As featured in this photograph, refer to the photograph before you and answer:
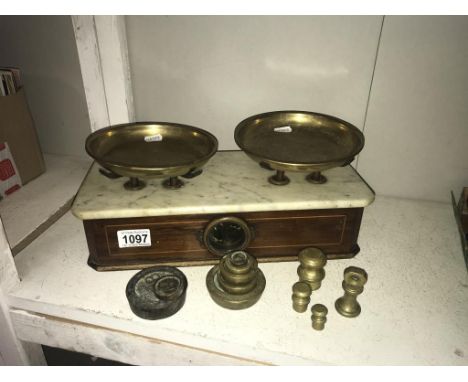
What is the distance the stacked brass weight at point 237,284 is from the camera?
1078 millimetres

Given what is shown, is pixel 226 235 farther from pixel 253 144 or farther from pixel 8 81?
pixel 8 81

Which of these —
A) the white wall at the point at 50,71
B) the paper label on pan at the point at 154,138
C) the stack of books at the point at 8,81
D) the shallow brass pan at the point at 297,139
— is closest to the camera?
the shallow brass pan at the point at 297,139

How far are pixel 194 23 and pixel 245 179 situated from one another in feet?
2.22

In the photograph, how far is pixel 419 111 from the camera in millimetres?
1515

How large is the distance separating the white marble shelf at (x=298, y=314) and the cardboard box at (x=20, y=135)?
16.7 inches

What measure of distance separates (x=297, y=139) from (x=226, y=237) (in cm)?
44

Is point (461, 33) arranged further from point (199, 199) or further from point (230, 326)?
point (230, 326)

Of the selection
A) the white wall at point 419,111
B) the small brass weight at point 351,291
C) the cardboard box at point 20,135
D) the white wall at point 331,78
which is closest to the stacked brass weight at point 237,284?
the small brass weight at point 351,291

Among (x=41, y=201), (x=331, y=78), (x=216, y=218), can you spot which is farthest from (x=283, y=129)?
(x=41, y=201)

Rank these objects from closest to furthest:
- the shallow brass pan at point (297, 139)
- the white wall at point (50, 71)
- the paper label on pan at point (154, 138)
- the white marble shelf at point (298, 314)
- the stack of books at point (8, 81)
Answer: the white marble shelf at point (298, 314), the shallow brass pan at point (297, 139), the paper label on pan at point (154, 138), the stack of books at point (8, 81), the white wall at point (50, 71)

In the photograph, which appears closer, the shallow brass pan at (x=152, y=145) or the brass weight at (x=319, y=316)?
the brass weight at (x=319, y=316)

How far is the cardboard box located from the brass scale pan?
50 cm

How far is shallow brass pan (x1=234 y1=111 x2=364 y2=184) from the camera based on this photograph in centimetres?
114

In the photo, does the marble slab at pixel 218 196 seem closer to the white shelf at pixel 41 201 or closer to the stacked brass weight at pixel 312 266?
the stacked brass weight at pixel 312 266
